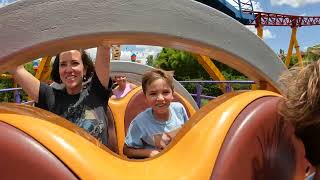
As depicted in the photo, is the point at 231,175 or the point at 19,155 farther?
the point at 231,175

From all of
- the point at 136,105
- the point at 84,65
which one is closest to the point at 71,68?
the point at 84,65

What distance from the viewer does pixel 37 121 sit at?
0.97 m

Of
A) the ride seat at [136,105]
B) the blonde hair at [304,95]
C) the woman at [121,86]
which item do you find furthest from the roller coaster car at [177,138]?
the woman at [121,86]

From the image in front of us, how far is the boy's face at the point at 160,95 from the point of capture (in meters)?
1.69

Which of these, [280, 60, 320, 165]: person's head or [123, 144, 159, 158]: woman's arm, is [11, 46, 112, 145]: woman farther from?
[280, 60, 320, 165]: person's head

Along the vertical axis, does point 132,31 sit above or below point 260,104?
above

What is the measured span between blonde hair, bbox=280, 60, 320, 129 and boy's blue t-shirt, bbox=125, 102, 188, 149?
70 centimetres

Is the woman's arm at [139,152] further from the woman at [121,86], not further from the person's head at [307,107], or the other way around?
the woman at [121,86]

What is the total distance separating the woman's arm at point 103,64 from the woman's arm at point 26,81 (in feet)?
0.76

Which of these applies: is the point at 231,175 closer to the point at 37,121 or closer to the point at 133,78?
the point at 37,121

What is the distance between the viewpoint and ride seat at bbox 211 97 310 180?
1030mm

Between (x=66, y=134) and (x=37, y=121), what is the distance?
74 millimetres

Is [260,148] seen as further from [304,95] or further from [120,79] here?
[120,79]

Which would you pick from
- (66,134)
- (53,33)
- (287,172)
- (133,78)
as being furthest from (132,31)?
(133,78)
